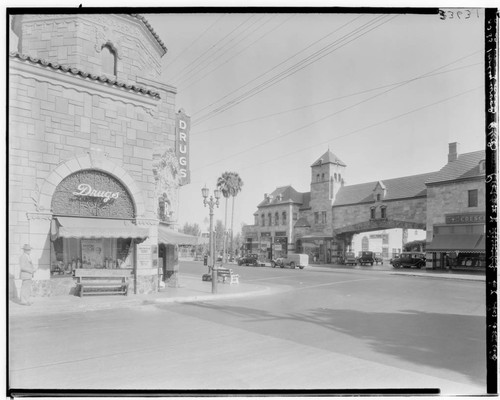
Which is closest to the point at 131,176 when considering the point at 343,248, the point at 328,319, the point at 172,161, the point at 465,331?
the point at 172,161

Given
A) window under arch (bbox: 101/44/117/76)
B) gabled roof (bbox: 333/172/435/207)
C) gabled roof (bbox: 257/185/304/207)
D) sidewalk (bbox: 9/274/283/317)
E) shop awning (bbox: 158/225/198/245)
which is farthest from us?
gabled roof (bbox: 333/172/435/207)

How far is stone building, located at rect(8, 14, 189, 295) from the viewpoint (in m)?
9.72

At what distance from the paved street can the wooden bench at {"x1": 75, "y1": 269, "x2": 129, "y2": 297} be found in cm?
168

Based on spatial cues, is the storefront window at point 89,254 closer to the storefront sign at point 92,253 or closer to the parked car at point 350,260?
the storefront sign at point 92,253

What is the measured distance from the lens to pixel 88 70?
11.2 metres

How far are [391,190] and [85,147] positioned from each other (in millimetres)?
24941

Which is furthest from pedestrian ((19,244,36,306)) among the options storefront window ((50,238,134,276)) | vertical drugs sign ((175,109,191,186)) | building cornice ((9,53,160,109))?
vertical drugs sign ((175,109,191,186))

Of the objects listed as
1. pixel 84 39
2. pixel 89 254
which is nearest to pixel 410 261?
pixel 89 254

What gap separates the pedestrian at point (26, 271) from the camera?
8789mm

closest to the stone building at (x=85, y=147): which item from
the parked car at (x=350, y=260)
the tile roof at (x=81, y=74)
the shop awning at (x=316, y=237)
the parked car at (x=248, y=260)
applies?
the tile roof at (x=81, y=74)

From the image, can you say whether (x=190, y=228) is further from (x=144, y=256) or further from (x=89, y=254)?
(x=89, y=254)

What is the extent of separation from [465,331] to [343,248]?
28.1 meters

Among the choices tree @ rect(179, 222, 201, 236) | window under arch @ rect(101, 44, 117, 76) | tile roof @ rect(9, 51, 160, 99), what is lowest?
tree @ rect(179, 222, 201, 236)

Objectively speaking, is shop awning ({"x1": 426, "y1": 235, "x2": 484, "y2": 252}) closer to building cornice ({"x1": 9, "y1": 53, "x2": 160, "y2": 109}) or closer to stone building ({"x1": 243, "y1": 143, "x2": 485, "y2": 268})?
stone building ({"x1": 243, "y1": 143, "x2": 485, "y2": 268})
